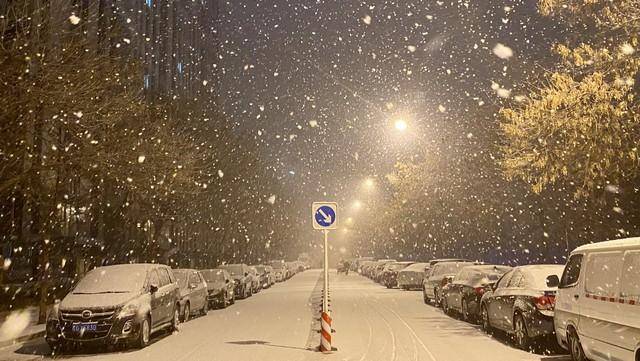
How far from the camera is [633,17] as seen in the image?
12.7 meters

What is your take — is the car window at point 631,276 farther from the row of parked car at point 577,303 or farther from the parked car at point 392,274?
the parked car at point 392,274

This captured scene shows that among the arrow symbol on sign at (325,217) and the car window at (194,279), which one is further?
the car window at (194,279)

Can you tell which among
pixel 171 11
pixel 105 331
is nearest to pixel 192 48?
pixel 171 11

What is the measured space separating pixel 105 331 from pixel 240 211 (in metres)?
37.2

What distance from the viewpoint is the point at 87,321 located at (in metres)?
11.6

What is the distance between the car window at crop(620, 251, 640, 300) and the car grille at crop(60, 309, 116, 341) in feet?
29.5

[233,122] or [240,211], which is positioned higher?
[233,122]

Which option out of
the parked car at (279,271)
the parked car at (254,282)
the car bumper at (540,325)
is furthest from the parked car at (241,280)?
the parked car at (279,271)

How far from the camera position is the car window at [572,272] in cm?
958

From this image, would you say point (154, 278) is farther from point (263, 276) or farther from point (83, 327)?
point (263, 276)

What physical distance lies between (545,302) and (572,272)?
1548mm

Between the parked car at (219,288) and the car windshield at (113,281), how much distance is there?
28.9 ft

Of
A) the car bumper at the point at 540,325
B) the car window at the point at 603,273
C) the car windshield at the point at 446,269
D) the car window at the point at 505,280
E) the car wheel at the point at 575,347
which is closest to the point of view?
the car window at the point at 603,273

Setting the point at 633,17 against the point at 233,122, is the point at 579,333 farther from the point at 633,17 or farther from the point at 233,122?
the point at 233,122
